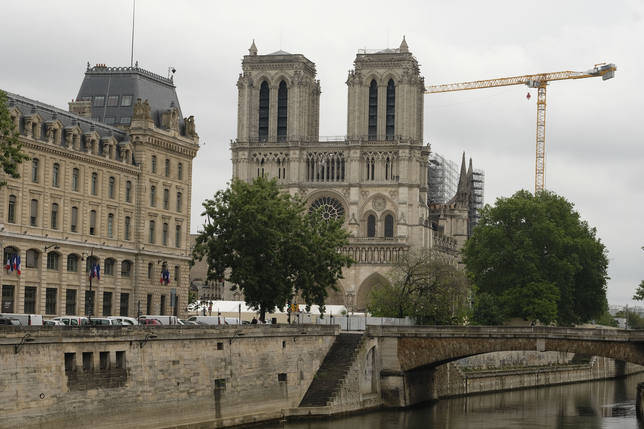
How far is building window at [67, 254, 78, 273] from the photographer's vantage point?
84.8m

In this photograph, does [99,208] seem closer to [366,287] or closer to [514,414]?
[514,414]

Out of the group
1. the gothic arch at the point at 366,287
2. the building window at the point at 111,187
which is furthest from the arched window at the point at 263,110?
the building window at the point at 111,187

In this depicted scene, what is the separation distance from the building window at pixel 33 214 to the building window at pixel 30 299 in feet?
13.9

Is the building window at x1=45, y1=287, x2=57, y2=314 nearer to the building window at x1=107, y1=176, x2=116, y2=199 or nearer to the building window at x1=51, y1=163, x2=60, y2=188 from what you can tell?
the building window at x1=51, y1=163, x2=60, y2=188

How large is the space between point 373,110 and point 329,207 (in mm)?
14461

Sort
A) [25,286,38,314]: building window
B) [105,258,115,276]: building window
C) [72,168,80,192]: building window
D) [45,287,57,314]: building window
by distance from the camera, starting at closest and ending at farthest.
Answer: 1. [25,286,38,314]: building window
2. [45,287,57,314]: building window
3. [72,168,80,192]: building window
4. [105,258,115,276]: building window

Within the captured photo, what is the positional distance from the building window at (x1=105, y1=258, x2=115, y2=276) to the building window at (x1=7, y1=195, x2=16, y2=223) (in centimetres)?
1113

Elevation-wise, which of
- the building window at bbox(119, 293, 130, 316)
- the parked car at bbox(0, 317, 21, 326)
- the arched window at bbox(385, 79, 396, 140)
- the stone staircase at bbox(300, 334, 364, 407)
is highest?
the arched window at bbox(385, 79, 396, 140)

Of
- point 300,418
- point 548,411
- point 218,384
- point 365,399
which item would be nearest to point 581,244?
point 548,411

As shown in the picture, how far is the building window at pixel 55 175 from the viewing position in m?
82.2

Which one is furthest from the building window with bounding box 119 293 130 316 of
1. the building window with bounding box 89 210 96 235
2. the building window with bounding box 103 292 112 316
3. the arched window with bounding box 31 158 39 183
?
the arched window with bounding box 31 158 39 183

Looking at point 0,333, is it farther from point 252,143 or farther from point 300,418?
point 252,143

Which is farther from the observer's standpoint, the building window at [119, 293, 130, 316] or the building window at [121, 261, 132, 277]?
the building window at [119, 293, 130, 316]

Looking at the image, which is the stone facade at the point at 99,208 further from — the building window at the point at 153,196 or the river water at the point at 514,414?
the river water at the point at 514,414
